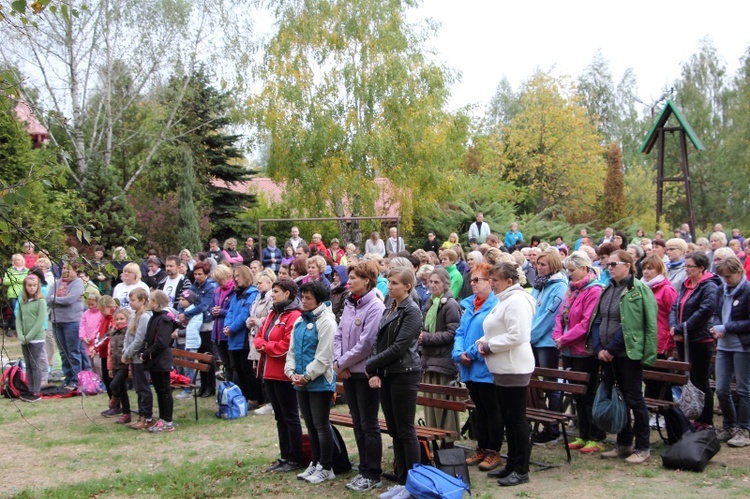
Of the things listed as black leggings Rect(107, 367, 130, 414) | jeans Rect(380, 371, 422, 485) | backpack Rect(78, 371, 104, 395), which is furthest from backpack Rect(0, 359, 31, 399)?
jeans Rect(380, 371, 422, 485)

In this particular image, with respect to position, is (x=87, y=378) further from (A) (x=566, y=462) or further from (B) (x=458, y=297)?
(A) (x=566, y=462)

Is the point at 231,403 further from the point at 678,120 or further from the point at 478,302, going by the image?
the point at 678,120

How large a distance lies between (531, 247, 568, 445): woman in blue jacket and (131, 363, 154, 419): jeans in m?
4.50

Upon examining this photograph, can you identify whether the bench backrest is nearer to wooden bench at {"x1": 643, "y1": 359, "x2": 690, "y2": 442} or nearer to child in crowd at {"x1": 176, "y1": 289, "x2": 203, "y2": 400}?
child in crowd at {"x1": 176, "y1": 289, "x2": 203, "y2": 400}

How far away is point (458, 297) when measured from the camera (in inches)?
438

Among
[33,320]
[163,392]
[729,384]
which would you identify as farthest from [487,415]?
[33,320]

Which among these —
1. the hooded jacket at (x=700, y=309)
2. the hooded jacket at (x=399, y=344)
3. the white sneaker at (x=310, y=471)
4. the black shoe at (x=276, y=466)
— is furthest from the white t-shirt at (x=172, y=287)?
the hooded jacket at (x=700, y=309)

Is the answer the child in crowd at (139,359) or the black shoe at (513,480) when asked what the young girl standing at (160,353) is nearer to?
the child in crowd at (139,359)

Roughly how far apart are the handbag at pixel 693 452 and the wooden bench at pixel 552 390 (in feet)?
2.81

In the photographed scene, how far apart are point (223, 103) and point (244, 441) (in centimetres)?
2523

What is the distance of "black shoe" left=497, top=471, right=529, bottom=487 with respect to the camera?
20.8ft

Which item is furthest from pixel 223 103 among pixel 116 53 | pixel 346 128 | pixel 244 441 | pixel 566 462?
pixel 566 462

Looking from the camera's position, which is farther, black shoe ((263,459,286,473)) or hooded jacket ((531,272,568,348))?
hooded jacket ((531,272,568,348))

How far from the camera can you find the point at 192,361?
10211 millimetres
